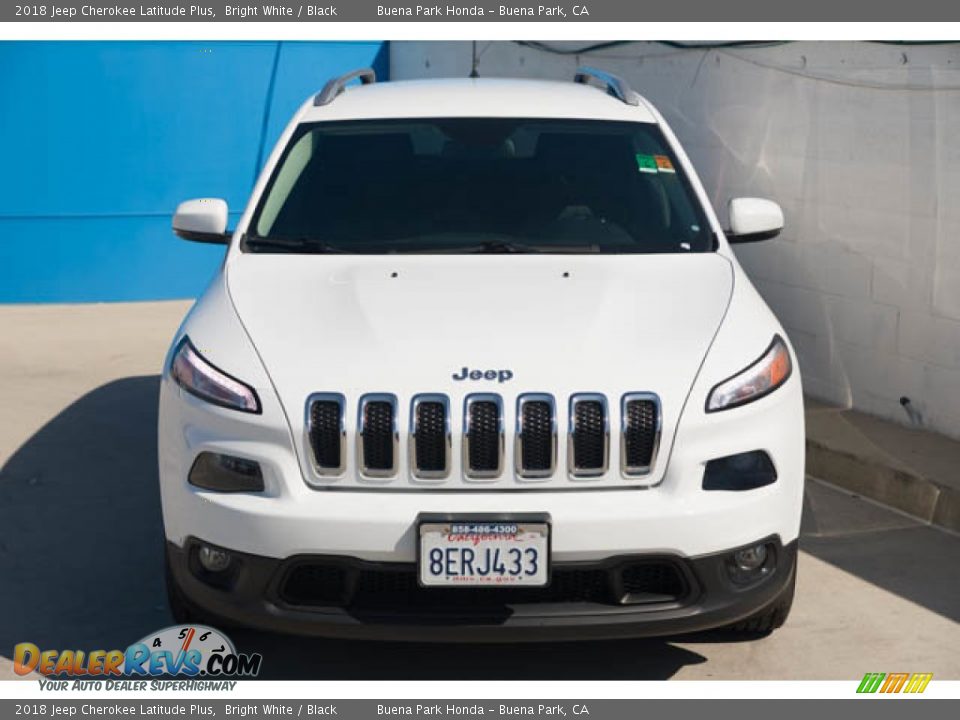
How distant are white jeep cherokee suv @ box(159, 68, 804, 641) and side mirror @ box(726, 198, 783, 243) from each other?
2.55 feet

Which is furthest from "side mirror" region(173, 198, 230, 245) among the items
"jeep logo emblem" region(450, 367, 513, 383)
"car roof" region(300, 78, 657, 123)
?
"jeep logo emblem" region(450, 367, 513, 383)

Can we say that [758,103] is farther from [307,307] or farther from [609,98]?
[307,307]

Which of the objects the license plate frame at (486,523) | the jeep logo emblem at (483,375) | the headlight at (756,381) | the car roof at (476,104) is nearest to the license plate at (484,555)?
the license plate frame at (486,523)

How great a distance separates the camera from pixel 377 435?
4168 mm

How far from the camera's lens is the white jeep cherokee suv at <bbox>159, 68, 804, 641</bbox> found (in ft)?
13.4

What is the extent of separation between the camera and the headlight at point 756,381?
14.0ft

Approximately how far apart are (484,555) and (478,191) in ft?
6.13

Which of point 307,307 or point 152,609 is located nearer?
point 307,307

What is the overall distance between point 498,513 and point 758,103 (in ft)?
15.9

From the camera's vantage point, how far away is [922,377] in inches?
281

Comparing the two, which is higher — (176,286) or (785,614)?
(785,614)

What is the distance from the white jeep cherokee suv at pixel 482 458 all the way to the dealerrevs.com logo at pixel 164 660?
0.13 meters

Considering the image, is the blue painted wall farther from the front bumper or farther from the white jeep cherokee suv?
the front bumper
